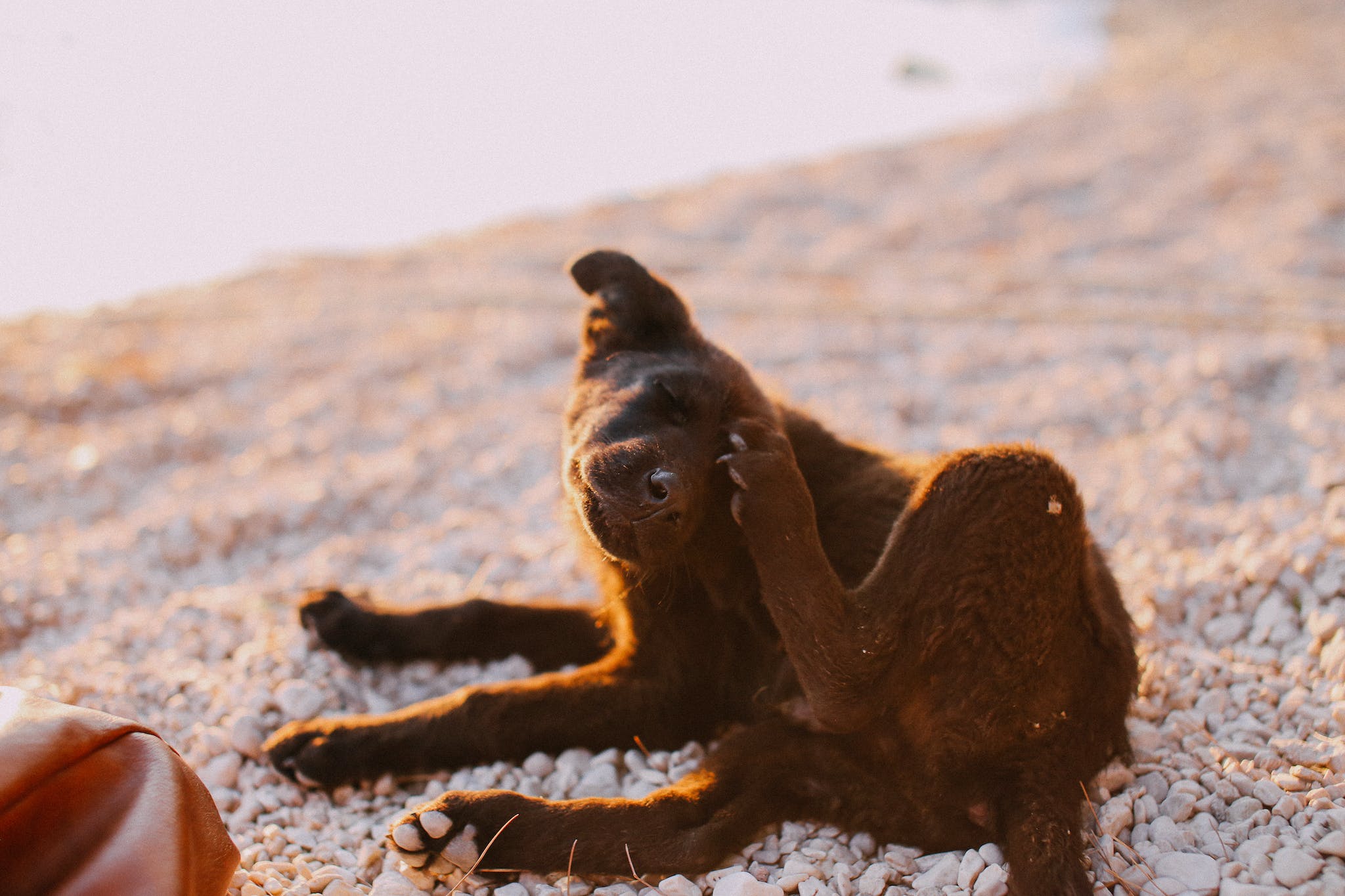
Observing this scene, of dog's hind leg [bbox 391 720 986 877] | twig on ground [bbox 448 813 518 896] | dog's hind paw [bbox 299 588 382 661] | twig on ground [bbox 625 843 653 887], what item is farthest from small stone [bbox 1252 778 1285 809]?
dog's hind paw [bbox 299 588 382 661]

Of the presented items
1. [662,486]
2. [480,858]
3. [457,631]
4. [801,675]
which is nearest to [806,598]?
[801,675]

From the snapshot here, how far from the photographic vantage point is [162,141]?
20.1 ft

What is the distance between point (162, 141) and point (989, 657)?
6.00 metres

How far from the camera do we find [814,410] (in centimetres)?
475

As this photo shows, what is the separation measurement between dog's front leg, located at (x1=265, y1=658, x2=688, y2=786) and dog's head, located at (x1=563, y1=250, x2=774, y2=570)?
1.58 ft

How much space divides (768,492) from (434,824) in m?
1.23

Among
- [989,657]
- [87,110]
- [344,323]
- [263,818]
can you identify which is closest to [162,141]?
[87,110]

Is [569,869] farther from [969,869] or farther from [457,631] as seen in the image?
[457,631]

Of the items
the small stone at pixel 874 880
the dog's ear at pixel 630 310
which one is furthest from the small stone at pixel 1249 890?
the dog's ear at pixel 630 310

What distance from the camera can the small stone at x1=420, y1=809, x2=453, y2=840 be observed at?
2479mm

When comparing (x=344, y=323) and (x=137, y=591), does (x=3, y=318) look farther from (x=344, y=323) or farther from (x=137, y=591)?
(x=137, y=591)

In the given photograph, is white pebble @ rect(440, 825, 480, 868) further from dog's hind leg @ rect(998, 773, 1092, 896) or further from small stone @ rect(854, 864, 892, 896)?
dog's hind leg @ rect(998, 773, 1092, 896)

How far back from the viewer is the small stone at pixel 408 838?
249 centimetres

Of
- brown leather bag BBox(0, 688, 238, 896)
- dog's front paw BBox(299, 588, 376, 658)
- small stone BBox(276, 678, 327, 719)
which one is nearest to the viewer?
brown leather bag BBox(0, 688, 238, 896)
